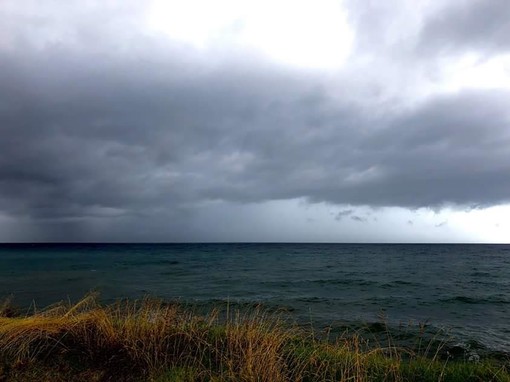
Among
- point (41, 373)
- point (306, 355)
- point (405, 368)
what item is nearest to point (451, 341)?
point (405, 368)

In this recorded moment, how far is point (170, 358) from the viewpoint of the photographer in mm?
6855

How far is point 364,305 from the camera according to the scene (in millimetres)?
19719

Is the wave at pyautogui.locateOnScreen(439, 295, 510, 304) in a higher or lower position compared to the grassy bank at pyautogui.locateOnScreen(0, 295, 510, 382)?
lower

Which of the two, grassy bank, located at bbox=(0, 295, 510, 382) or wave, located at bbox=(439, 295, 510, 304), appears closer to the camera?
grassy bank, located at bbox=(0, 295, 510, 382)

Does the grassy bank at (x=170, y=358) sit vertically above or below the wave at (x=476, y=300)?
above

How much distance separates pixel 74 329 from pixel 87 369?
156 centimetres

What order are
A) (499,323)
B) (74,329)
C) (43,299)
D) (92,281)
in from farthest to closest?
(92,281)
(43,299)
(499,323)
(74,329)

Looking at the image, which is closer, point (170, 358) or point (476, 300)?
point (170, 358)

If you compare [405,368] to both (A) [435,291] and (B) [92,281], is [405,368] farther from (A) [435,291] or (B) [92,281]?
(B) [92,281]

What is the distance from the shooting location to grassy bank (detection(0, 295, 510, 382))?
597 centimetres

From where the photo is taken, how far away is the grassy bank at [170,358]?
19.6ft

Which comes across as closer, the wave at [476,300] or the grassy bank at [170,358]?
the grassy bank at [170,358]

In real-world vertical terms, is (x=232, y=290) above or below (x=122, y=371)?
below

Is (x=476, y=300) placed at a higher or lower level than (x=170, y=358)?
lower
